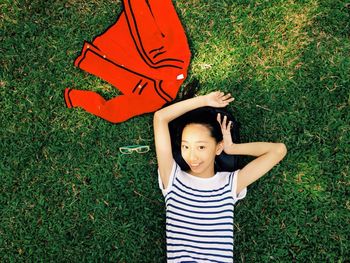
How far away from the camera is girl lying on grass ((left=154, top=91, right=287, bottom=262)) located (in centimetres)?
320

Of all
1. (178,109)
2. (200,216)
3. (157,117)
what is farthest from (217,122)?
(200,216)

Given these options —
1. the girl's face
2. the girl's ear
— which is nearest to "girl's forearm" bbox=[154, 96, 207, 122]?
the girl's face

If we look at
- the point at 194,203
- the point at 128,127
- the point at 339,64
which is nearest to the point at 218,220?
the point at 194,203

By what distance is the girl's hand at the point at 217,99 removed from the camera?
11.2ft

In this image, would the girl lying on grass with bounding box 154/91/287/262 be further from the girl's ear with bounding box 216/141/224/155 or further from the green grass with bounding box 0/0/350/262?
the green grass with bounding box 0/0/350/262

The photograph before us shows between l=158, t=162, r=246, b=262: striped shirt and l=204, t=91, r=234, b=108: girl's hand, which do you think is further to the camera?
l=204, t=91, r=234, b=108: girl's hand

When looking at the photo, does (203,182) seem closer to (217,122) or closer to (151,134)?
(217,122)

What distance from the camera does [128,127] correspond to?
143 inches

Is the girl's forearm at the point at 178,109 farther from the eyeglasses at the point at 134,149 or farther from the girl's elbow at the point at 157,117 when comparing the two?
the eyeglasses at the point at 134,149

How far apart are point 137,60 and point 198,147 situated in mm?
1031

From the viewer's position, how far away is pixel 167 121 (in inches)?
132

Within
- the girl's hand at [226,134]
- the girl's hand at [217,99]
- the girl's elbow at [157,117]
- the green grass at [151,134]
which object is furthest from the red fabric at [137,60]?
the girl's hand at [226,134]

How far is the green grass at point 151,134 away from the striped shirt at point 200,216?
0.27 m

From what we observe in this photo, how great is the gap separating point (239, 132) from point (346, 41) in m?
1.19
